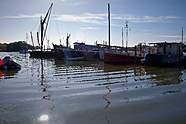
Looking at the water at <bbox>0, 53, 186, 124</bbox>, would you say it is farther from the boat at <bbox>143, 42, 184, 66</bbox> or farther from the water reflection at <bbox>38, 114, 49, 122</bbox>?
the boat at <bbox>143, 42, 184, 66</bbox>

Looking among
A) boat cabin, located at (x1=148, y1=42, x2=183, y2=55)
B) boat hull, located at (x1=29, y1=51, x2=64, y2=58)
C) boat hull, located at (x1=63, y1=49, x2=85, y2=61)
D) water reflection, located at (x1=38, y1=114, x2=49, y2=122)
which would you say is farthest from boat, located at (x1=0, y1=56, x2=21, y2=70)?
boat hull, located at (x1=29, y1=51, x2=64, y2=58)

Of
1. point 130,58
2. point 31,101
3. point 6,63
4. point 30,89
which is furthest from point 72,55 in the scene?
point 31,101

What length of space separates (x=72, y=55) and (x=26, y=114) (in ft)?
187

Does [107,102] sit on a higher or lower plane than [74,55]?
lower

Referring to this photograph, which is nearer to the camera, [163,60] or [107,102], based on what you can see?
[107,102]

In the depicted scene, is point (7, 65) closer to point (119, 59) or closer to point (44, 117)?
point (119, 59)

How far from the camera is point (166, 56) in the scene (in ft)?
140

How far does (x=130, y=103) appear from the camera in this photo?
1591 cm

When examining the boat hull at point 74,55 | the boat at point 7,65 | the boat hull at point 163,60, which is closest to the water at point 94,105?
the boat at point 7,65

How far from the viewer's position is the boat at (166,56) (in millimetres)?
42281

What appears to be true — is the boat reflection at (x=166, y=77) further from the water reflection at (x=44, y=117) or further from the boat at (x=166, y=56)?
the water reflection at (x=44, y=117)

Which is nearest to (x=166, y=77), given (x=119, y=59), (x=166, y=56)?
(x=166, y=56)

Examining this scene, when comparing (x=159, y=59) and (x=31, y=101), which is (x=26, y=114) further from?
(x=159, y=59)

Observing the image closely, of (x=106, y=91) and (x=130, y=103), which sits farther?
(x=106, y=91)
